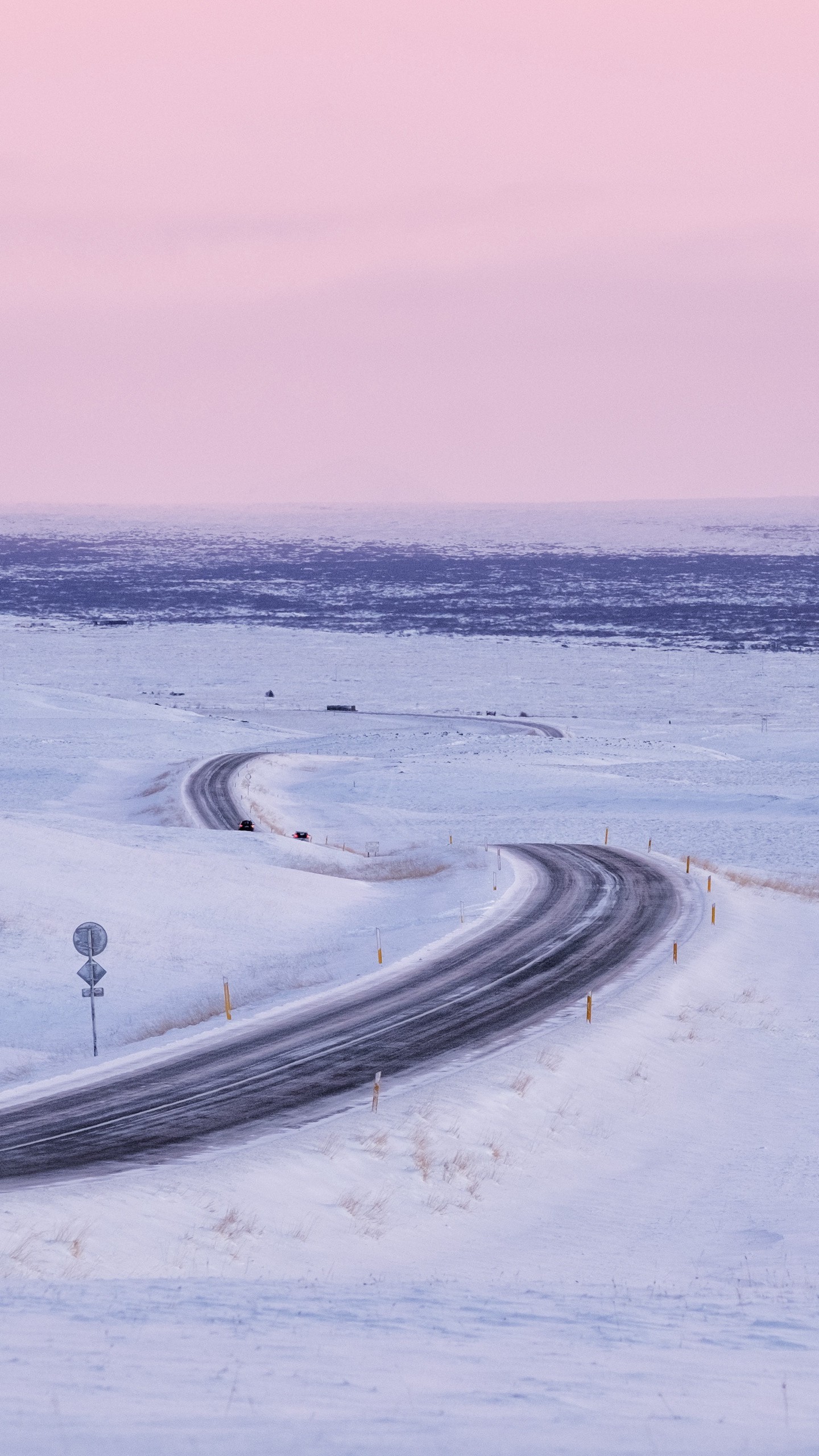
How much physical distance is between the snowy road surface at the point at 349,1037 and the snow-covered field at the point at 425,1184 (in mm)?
802

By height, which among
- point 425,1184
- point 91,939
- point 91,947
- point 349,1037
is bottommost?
point 349,1037

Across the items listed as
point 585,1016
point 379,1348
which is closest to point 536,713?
point 585,1016

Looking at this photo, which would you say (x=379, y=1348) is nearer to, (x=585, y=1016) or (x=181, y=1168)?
(x=181, y=1168)

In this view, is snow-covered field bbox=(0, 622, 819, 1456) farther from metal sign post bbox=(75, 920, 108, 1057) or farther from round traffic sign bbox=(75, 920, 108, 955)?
round traffic sign bbox=(75, 920, 108, 955)

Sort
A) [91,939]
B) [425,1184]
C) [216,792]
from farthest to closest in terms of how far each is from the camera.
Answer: [216,792], [91,939], [425,1184]

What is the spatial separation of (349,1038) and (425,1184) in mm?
5732

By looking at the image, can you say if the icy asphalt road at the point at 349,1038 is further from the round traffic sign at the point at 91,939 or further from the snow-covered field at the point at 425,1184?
the round traffic sign at the point at 91,939

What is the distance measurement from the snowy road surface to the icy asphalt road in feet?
0.11

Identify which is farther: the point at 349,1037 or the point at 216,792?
the point at 216,792

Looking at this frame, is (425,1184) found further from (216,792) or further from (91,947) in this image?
(216,792)

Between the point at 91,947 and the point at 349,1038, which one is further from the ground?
the point at 91,947

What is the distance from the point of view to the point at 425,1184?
1606cm

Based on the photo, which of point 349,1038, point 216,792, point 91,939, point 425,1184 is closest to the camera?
point 425,1184

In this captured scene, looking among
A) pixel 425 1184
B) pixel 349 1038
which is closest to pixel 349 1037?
pixel 349 1038
